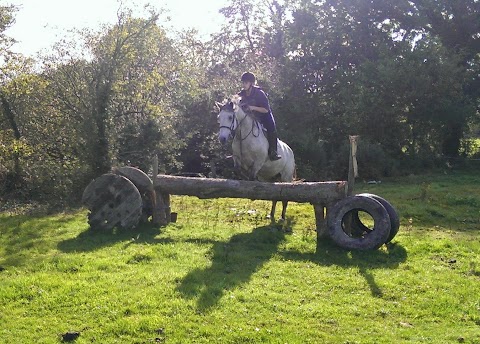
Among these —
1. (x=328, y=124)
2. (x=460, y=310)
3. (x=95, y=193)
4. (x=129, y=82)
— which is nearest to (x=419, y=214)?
(x=460, y=310)

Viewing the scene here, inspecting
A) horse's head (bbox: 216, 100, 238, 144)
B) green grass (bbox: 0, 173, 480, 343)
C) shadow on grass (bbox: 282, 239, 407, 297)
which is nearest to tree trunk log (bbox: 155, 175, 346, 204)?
green grass (bbox: 0, 173, 480, 343)

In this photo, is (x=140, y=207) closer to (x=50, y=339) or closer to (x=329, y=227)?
(x=329, y=227)

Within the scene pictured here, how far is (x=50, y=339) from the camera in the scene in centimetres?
543

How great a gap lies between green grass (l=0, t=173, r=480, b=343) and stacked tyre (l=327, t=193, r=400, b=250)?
204 mm

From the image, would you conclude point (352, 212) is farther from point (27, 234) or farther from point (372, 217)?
point (27, 234)

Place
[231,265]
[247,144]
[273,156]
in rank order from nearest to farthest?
[231,265] < [247,144] < [273,156]

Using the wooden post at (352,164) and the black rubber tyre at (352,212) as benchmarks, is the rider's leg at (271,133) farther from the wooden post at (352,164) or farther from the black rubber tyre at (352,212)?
the black rubber tyre at (352,212)

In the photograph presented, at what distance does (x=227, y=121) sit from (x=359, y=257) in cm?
356

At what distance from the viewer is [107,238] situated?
10.1 m

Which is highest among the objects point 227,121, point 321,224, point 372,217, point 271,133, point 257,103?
point 257,103

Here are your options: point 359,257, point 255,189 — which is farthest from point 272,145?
point 359,257

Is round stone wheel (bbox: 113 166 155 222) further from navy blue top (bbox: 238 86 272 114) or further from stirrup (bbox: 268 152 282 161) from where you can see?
navy blue top (bbox: 238 86 272 114)

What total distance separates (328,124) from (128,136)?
1134cm

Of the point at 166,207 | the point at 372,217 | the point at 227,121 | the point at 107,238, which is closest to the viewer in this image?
the point at 372,217
